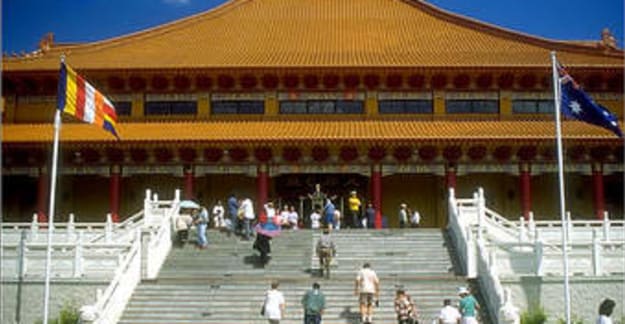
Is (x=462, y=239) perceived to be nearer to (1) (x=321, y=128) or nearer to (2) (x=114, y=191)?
(1) (x=321, y=128)

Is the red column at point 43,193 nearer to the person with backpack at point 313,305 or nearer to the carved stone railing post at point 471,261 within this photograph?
the carved stone railing post at point 471,261

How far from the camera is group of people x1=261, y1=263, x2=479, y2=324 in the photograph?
1672 centimetres

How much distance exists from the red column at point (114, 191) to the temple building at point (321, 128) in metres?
0.06

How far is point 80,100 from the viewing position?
1983cm

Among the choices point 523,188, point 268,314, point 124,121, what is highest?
point 124,121

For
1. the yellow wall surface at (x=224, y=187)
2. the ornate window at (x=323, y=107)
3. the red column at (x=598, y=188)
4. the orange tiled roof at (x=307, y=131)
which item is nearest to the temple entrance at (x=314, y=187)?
the yellow wall surface at (x=224, y=187)

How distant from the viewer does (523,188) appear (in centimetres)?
3325

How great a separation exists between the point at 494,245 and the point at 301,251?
6.10 meters

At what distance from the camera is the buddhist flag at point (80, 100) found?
19016 millimetres

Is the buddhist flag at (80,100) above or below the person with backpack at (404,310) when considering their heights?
above

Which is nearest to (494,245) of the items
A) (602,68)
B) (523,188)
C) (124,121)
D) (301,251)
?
(301,251)

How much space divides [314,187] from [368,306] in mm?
16985

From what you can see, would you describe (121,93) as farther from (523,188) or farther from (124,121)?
(523,188)

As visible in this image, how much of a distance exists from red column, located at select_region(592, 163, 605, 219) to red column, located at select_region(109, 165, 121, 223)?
62.1ft
